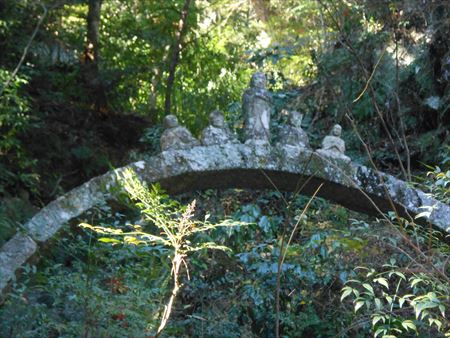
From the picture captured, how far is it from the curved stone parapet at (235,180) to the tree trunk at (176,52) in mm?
3106

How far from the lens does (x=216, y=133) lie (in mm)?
5695

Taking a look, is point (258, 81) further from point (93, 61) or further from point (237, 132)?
point (93, 61)

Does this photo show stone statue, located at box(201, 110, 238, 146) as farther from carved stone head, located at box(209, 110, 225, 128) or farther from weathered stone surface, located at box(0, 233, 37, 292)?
weathered stone surface, located at box(0, 233, 37, 292)

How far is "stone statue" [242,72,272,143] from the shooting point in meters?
5.89

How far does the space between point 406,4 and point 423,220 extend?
3113 millimetres

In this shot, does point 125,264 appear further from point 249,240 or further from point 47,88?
point 47,88

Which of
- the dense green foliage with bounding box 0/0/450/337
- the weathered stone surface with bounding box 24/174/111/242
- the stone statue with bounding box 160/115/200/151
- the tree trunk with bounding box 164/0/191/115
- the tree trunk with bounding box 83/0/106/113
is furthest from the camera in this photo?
the tree trunk with bounding box 83/0/106/113

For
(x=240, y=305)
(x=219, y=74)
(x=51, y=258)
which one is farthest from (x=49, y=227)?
(x=219, y=74)

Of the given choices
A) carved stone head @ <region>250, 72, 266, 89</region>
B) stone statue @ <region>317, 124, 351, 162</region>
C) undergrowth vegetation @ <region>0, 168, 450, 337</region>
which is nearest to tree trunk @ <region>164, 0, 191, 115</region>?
undergrowth vegetation @ <region>0, 168, 450, 337</region>

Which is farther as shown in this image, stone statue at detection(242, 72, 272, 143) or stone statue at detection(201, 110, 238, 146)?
stone statue at detection(242, 72, 272, 143)

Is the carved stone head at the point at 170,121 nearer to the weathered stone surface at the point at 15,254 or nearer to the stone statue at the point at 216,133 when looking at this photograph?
the stone statue at the point at 216,133

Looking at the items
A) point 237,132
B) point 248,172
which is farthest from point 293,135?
point 237,132

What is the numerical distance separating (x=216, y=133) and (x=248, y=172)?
35 cm

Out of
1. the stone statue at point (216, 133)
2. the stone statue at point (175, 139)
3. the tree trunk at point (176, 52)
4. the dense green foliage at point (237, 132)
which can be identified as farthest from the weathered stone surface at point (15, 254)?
the tree trunk at point (176, 52)
